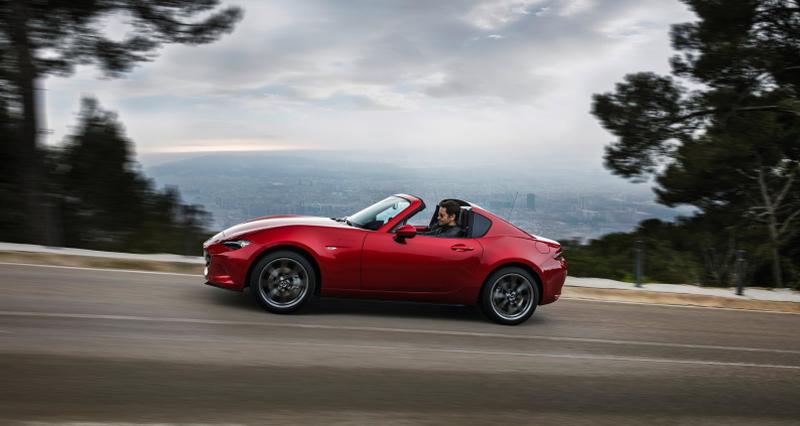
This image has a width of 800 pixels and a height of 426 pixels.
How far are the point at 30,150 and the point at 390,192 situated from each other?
829 centimetres

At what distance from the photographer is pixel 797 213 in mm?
20531

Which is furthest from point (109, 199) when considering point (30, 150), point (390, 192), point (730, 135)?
point (730, 135)

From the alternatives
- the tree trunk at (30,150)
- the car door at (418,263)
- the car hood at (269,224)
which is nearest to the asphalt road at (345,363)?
the car door at (418,263)

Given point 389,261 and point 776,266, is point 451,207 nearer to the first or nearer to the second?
point 389,261

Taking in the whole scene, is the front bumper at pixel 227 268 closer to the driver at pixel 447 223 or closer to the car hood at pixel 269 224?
the car hood at pixel 269 224

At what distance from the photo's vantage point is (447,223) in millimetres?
9281

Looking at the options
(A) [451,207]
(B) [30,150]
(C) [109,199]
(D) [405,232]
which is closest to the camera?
(D) [405,232]

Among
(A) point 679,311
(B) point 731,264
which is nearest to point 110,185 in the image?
(A) point 679,311

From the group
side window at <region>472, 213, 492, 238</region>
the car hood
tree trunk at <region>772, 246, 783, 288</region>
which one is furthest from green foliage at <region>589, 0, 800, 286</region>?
the car hood

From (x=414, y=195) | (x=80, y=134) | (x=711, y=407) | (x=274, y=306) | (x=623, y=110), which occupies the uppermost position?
(x=623, y=110)

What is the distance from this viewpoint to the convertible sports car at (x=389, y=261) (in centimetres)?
835

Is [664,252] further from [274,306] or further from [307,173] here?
[274,306]

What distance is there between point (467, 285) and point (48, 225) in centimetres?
923

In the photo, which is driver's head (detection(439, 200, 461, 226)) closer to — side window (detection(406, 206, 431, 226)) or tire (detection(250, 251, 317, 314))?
side window (detection(406, 206, 431, 226))
